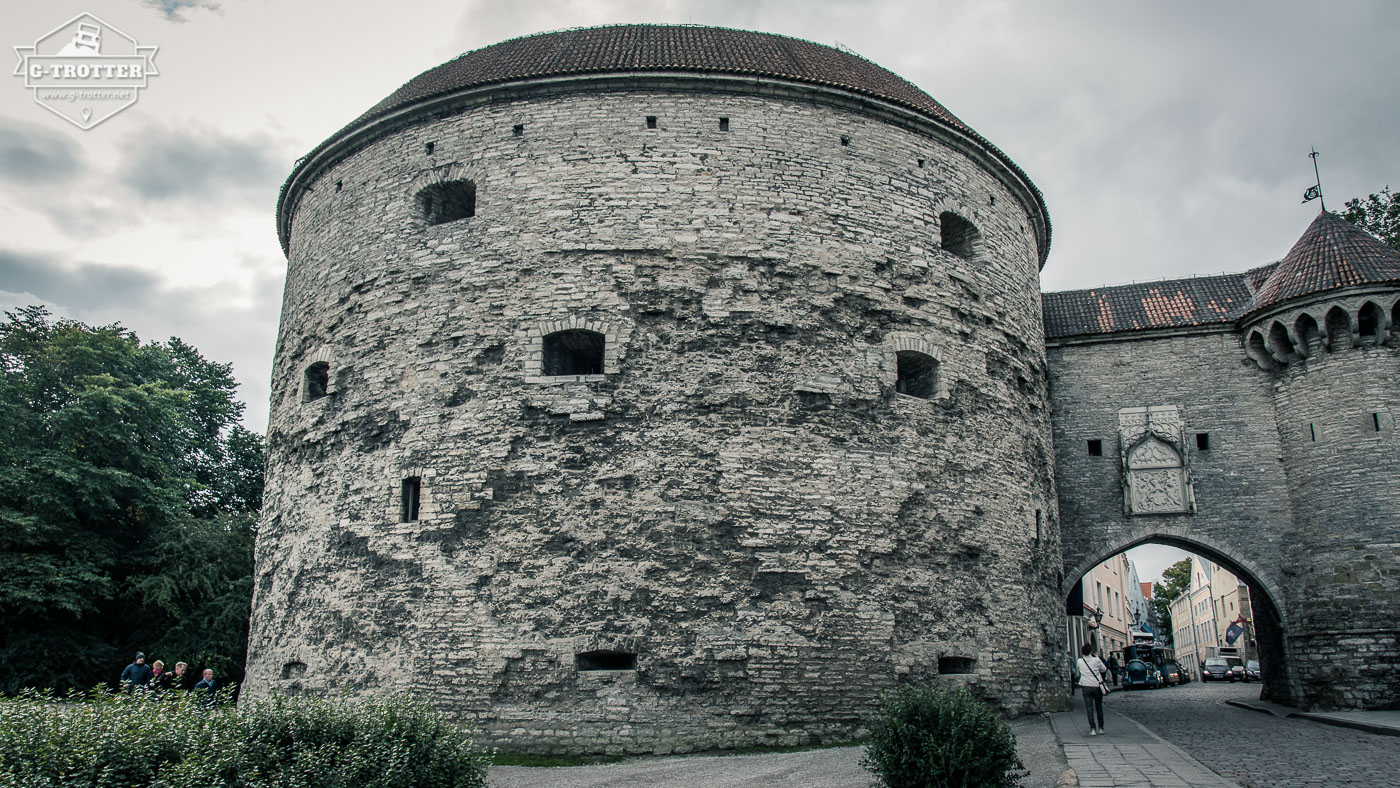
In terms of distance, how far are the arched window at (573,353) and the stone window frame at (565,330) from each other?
60mm

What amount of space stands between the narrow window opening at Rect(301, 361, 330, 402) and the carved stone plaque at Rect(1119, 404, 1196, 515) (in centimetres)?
1200

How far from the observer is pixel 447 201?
38.7ft

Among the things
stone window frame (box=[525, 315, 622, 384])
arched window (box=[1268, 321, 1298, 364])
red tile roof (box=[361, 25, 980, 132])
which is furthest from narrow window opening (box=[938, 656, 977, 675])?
arched window (box=[1268, 321, 1298, 364])

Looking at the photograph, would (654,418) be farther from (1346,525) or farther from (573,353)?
(1346,525)

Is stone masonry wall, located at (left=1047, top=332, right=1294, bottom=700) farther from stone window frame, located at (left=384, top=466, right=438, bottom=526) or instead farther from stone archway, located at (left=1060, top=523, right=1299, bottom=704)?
stone window frame, located at (left=384, top=466, right=438, bottom=526)

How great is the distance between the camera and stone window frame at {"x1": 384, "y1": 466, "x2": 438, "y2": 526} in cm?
1002

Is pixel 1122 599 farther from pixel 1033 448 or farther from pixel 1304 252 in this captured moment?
pixel 1033 448

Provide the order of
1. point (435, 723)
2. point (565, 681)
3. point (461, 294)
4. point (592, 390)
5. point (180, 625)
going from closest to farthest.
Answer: point (435, 723)
point (565, 681)
point (592, 390)
point (461, 294)
point (180, 625)

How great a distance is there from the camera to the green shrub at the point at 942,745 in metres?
5.86

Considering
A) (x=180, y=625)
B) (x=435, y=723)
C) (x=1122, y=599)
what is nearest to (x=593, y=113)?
(x=435, y=723)

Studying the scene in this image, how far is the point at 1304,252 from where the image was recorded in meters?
14.6

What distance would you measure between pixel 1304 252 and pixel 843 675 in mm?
10841

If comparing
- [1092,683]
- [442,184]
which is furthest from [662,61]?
[1092,683]

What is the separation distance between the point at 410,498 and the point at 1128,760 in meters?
7.45
